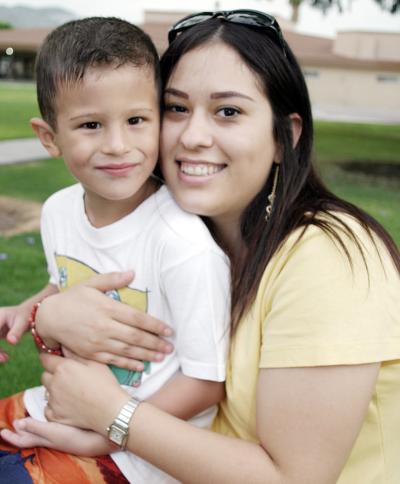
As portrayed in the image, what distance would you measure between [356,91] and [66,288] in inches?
1418

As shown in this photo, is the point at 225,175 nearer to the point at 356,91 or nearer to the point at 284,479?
the point at 284,479

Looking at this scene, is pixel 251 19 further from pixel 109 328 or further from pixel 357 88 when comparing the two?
pixel 357 88

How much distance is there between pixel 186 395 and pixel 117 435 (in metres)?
0.21

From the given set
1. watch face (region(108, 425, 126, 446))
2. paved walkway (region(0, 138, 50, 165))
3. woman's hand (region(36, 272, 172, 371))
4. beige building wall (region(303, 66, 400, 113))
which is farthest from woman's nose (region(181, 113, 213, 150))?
beige building wall (region(303, 66, 400, 113))

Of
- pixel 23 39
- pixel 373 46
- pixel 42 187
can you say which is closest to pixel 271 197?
pixel 42 187

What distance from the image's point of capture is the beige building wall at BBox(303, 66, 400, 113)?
3544 centimetres

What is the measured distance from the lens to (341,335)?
1.52 meters

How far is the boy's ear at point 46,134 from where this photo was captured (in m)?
1.96

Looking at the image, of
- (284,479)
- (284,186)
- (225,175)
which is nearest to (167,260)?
(225,175)

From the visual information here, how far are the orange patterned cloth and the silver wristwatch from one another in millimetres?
160

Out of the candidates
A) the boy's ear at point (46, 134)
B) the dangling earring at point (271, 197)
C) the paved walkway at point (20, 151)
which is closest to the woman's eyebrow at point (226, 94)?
the dangling earring at point (271, 197)

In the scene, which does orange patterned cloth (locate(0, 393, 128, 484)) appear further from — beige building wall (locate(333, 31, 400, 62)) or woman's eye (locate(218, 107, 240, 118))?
beige building wall (locate(333, 31, 400, 62))

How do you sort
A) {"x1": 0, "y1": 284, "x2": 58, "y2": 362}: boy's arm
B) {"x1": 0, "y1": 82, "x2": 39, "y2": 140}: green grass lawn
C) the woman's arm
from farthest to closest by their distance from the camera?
{"x1": 0, "y1": 82, "x2": 39, "y2": 140}: green grass lawn → {"x1": 0, "y1": 284, "x2": 58, "y2": 362}: boy's arm → the woman's arm

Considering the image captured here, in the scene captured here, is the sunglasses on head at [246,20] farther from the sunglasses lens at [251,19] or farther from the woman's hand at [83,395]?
the woman's hand at [83,395]
